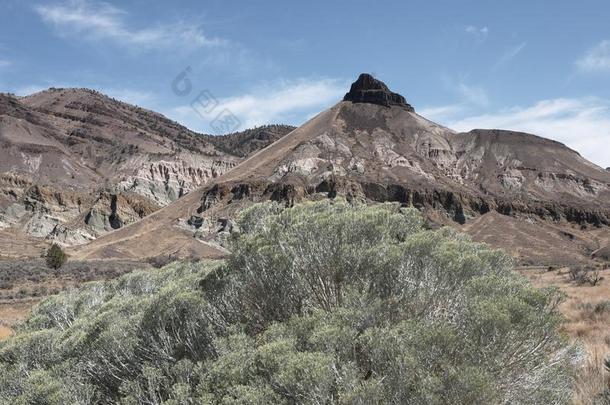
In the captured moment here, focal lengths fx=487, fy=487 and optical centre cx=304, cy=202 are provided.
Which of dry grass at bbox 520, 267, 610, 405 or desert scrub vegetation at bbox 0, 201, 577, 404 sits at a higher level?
desert scrub vegetation at bbox 0, 201, 577, 404

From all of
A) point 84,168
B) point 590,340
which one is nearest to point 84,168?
point 84,168

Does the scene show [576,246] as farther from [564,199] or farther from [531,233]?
[564,199]

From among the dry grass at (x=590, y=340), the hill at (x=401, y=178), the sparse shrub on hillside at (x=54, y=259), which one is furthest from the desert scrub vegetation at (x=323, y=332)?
the hill at (x=401, y=178)

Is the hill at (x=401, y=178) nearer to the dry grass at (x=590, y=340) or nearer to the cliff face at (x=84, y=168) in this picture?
the cliff face at (x=84, y=168)

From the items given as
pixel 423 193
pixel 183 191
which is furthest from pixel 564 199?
pixel 183 191

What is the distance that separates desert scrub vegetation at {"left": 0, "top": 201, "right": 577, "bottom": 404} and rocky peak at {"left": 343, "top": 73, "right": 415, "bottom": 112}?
13011cm

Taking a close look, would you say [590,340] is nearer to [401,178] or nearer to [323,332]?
[323,332]

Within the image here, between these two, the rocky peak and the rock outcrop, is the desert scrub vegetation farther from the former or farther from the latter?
the rocky peak

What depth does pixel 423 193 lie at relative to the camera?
87.3 m

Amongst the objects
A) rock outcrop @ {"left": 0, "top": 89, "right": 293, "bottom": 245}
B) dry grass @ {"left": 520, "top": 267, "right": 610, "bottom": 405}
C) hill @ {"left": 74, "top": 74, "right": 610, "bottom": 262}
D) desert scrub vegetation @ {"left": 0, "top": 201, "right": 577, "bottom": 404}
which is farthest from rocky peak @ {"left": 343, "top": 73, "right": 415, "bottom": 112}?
desert scrub vegetation @ {"left": 0, "top": 201, "right": 577, "bottom": 404}

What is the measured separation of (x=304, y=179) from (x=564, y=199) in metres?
52.9

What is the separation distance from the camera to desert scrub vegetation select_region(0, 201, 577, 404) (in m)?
3.85

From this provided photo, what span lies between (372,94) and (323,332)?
137m

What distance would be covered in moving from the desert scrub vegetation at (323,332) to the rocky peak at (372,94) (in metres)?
130
